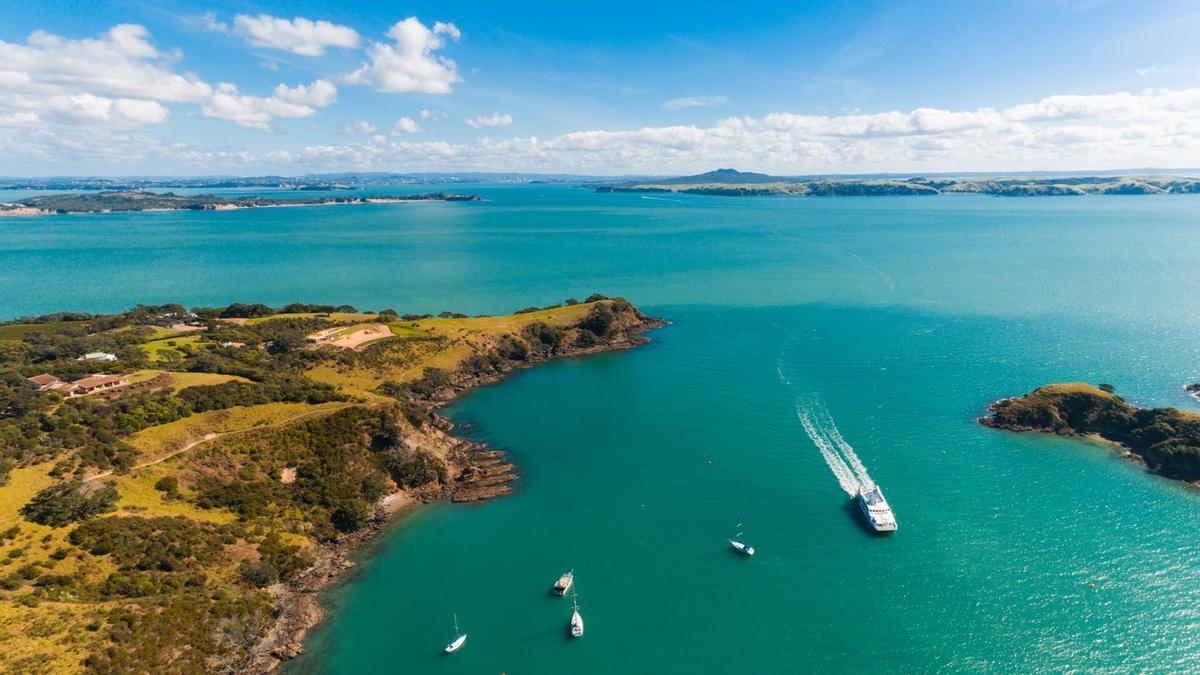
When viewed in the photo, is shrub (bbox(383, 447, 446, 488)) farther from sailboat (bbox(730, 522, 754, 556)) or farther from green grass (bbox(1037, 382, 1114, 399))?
green grass (bbox(1037, 382, 1114, 399))

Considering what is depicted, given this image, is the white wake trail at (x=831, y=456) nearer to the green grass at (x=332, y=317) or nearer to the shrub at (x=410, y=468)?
the shrub at (x=410, y=468)

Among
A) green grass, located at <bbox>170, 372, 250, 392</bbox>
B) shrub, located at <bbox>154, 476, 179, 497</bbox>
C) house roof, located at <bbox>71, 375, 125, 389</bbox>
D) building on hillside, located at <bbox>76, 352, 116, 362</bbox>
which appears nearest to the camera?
shrub, located at <bbox>154, 476, 179, 497</bbox>

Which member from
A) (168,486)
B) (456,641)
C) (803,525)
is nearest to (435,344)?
(168,486)

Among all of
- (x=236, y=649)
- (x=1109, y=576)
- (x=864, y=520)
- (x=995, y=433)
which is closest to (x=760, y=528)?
(x=864, y=520)

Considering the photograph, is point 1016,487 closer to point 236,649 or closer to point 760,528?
point 760,528

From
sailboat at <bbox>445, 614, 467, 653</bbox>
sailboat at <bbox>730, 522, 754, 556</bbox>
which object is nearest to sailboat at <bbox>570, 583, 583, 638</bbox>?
sailboat at <bbox>445, 614, 467, 653</bbox>

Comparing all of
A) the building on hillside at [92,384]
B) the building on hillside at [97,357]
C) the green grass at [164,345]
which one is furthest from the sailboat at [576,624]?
the building on hillside at [97,357]
